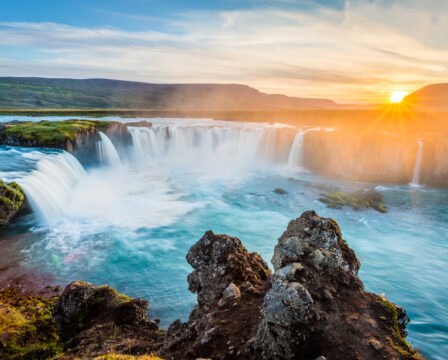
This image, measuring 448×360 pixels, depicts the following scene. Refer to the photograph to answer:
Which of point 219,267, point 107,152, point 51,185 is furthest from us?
point 107,152

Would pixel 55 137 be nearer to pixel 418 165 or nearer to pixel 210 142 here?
pixel 210 142

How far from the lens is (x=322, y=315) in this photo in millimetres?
6438

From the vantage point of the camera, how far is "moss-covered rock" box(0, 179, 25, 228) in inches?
742

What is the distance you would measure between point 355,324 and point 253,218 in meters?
21.9

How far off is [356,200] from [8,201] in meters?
32.9

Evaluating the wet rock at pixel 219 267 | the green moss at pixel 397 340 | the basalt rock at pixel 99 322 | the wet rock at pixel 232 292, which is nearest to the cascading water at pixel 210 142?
the basalt rock at pixel 99 322

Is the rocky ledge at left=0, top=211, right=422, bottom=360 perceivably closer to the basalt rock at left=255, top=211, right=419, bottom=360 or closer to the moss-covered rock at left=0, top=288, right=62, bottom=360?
the basalt rock at left=255, top=211, right=419, bottom=360

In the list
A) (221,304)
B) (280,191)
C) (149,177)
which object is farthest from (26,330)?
(149,177)

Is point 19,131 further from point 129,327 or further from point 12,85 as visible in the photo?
point 12,85

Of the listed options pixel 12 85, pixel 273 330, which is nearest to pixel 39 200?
pixel 273 330

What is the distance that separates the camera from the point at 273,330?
5.91 m

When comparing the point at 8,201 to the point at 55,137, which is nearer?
the point at 8,201

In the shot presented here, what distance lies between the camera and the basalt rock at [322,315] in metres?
5.82

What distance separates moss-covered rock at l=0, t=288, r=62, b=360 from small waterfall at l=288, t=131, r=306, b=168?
148 ft
